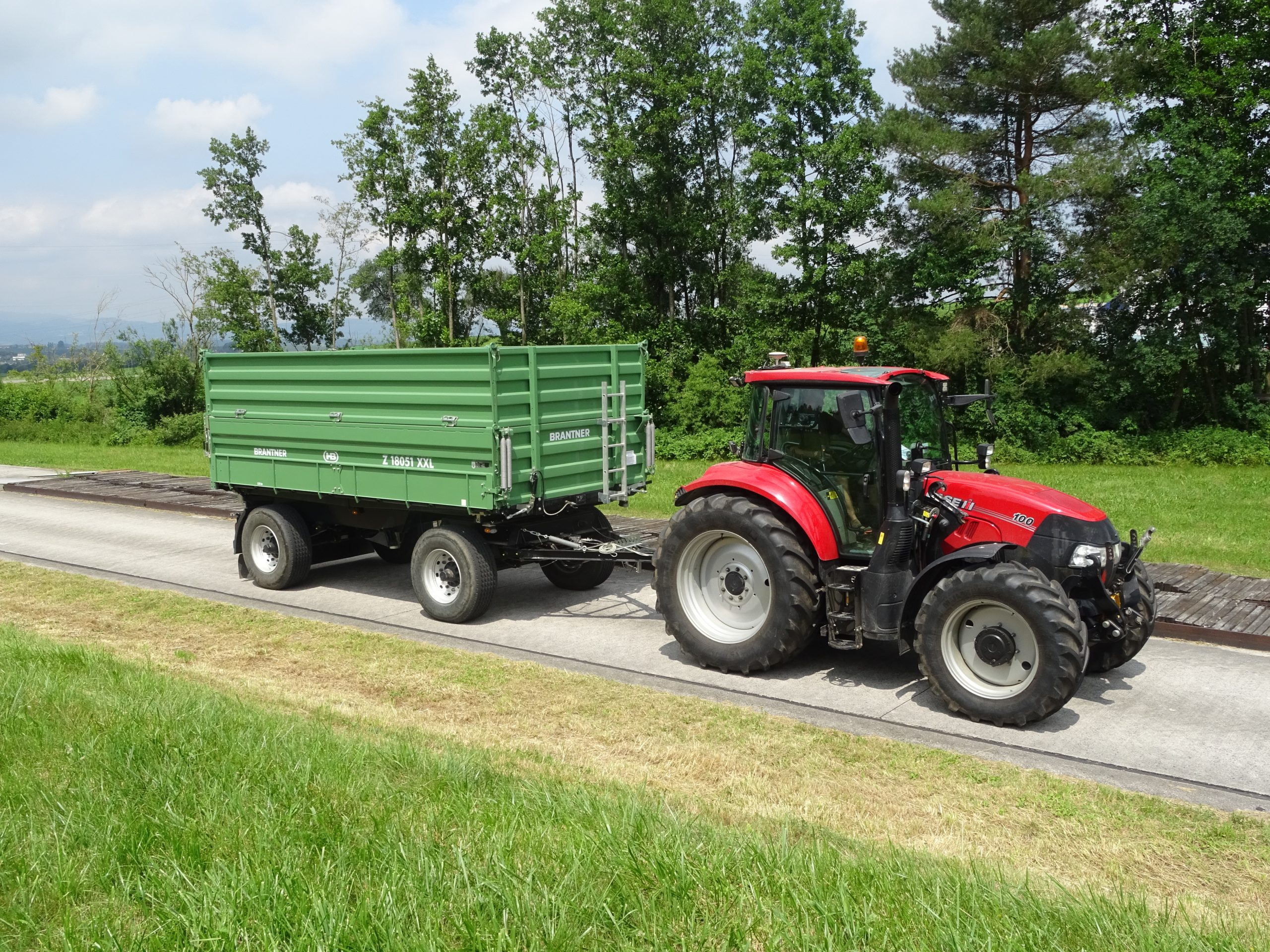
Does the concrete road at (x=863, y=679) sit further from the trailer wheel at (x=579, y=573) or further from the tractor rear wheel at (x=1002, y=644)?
the tractor rear wheel at (x=1002, y=644)

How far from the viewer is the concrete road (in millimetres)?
5926

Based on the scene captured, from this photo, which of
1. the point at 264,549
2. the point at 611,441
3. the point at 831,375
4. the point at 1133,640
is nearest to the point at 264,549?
the point at 264,549

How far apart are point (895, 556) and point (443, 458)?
4.01 meters

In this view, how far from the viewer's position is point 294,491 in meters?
10.4

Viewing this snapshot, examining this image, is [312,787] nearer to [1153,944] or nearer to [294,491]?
[1153,944]

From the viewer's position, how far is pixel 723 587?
25.4ft

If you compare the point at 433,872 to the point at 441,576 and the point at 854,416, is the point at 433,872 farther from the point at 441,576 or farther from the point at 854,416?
the point at 441,576

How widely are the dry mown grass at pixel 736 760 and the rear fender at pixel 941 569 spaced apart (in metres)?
0.98

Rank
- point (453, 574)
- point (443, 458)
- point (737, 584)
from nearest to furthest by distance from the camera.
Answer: point (737, 584) → point (443, 458) → point (453, 574)

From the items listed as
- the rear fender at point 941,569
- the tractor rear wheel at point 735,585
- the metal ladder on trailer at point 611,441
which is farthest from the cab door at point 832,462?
the metal ladder on trailer at point 611,441

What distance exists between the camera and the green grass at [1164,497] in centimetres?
1155

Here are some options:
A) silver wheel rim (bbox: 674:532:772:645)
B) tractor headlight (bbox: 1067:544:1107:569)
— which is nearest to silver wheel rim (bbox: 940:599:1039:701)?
tractor headlight (bbox: 1067:544:1107:569)

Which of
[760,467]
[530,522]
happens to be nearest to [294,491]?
[530,522]

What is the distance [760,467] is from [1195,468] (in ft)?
54.7
